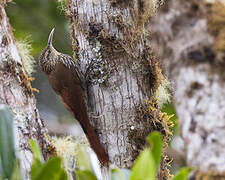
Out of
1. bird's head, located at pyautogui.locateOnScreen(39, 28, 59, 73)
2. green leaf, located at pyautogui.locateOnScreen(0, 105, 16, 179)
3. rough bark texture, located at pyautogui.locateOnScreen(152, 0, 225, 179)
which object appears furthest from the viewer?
bird's head, located at pyautogui.locateOnScreen(39, 28, 59, 73)

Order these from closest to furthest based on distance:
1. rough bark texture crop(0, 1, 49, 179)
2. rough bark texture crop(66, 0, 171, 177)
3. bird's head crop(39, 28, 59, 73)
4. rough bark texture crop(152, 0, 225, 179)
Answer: rough bark texture crop(152, 0, 225, 179) < rough bark texture crop(0, 1, 49, 179) < rough bark texture crop(66, 0, 171, 177) < bird's head crop(39, 28, 59, 73)

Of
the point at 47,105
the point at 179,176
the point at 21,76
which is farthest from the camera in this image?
the point at 47,105

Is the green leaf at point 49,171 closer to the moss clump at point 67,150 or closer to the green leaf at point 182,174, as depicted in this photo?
the green leaf at point 182,174

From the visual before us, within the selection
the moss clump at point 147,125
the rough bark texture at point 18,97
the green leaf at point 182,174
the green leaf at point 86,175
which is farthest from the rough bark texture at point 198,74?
the moss clump at point 147,125

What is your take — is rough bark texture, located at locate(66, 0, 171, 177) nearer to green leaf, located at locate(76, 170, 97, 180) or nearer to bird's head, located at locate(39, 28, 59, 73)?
bird's head, located at locate(39, 28, 59, 73)

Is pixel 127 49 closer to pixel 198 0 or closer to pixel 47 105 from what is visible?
pixel 198 0

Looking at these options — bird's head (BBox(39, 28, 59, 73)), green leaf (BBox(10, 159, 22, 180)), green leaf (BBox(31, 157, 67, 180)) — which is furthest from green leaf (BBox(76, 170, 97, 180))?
bird's head (BBox(39, 28, 59, 73))

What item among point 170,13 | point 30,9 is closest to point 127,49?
point 170,13

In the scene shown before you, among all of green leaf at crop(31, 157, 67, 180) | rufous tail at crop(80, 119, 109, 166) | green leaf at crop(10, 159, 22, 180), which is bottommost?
green leaf at crop(31, 157, 67, 180)
